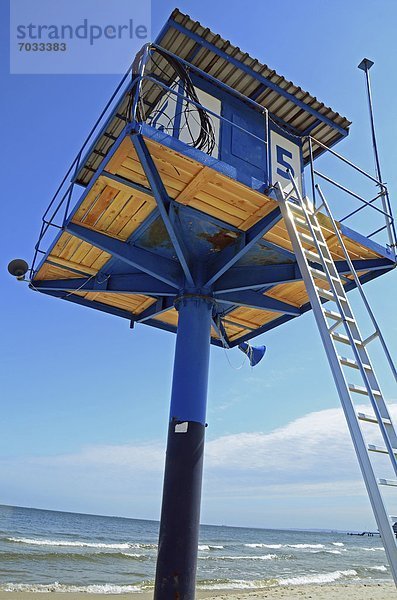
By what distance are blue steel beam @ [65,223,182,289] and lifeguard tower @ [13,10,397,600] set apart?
0.9 inches

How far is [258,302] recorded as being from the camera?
31.1 feet

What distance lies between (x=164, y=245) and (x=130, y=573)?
19.3m

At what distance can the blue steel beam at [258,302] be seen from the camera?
9.11 meters

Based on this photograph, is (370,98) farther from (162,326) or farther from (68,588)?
(68,588)

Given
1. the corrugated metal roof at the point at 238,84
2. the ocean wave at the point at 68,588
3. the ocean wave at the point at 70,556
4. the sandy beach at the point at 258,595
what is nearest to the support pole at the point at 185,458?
the corrugated metal roof at the point at 238,84

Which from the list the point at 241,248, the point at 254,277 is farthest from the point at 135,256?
the point at 254,277

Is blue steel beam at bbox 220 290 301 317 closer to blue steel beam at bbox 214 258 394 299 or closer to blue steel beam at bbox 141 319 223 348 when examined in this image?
blue steel beam at bbox 214 258 394 299


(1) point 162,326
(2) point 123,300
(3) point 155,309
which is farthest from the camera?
(1) point 162,326

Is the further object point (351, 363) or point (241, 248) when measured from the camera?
point (241, 248)

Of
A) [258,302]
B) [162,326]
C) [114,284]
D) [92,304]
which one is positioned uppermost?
[162,326]

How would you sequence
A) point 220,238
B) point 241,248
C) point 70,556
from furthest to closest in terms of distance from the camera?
point 70,556 < point 220,238 < point 241,248

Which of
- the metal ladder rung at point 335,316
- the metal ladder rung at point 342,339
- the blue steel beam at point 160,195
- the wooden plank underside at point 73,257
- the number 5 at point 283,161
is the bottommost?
the metal ladder rung at point 342,339

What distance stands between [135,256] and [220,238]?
149 cm

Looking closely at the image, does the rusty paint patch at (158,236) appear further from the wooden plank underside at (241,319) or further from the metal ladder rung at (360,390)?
the metal ladder rung at (360,390)
